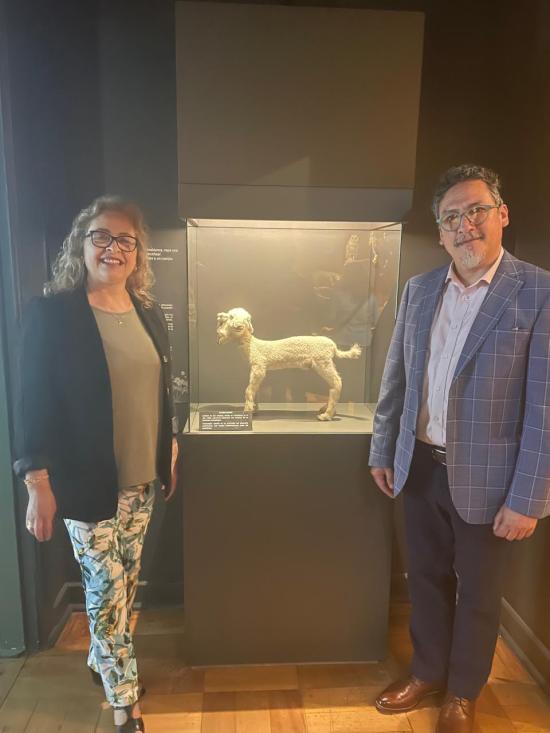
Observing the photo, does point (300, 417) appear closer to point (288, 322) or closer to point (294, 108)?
point (288, 322)

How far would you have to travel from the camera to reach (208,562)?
1.99m

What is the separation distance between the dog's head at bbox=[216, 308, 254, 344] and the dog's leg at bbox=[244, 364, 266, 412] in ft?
0.45

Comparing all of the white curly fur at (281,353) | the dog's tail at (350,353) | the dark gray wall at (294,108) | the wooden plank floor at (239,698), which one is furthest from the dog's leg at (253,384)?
the wooden plank floor at (239,698)

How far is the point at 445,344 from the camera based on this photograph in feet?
5.45

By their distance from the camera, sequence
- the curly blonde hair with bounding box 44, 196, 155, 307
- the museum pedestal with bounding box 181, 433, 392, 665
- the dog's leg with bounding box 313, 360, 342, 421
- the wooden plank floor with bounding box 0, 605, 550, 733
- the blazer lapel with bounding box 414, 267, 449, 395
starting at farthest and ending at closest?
the dog's leg with bounding box 313, 360, 342, 421 < the museum pedestal with bounding box 181, 433, 392, 665 < the wooden plank floor with bounding box 0, 605, 550, 733 < the blazer lapel with bounding box 414, 267, 449, 395 < the curly blonde hair with bounding box 44, 196, 155, 307

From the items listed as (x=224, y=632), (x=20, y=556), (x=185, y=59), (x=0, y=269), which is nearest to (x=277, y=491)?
(x=224, y=632)

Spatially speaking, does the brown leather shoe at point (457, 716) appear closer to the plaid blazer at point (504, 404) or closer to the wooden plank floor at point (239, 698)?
the wooden plank floor at point (239, 698)

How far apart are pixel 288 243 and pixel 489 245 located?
2.34 feet

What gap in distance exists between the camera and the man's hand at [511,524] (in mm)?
1540

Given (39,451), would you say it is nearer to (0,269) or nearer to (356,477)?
(0,269)

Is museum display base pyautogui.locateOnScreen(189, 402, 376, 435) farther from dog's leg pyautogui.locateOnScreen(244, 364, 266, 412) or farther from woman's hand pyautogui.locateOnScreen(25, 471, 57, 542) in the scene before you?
woman's hand pyautogui.locateOnScreen(25, 471, 57, 542)

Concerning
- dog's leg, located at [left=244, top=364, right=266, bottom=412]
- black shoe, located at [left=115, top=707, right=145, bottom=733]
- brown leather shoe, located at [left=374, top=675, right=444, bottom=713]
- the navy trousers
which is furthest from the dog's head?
brown leather shoe, located at [left=374, top=675, right=444, bottom=713]

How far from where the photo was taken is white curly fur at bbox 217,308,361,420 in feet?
6.46

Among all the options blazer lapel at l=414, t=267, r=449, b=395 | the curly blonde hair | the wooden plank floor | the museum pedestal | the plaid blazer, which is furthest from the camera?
the museum pedestal
